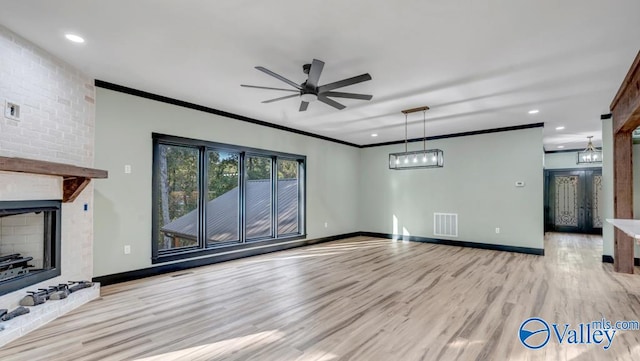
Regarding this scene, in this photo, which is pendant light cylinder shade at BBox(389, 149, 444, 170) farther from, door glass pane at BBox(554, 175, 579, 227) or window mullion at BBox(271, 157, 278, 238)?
door glass pane at BBox(554, 175, 579, 227)

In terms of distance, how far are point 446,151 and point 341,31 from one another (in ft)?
18.6

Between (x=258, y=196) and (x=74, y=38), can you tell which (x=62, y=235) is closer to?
(x=74, y=38)

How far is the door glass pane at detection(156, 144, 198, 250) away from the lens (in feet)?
16.4

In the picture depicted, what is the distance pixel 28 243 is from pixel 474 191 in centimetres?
788

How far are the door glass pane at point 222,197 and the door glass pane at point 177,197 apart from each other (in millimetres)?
256

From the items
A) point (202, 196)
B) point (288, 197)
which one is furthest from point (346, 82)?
point (288, 197)

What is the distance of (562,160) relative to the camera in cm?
1018

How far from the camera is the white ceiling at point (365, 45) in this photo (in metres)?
2.57

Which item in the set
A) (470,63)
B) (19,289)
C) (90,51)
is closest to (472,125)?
(470,63)

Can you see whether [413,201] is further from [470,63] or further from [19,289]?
[19,289]

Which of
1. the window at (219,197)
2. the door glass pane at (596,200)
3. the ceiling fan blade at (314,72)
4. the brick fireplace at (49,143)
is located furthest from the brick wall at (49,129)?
the door glass pane at (596,200)

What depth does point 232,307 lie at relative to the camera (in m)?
3.45

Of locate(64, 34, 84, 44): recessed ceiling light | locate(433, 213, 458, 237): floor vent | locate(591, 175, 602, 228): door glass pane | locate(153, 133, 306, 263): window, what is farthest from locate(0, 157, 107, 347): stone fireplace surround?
locate(591, 175, 602, 228): door glass pane

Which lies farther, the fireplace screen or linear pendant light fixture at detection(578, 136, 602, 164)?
linear pendant light fixture at detection(578, 136, 602, 164)
